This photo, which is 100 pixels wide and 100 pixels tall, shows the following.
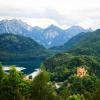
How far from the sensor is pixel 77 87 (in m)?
136

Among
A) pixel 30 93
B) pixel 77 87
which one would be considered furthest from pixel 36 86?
pixel 77 87

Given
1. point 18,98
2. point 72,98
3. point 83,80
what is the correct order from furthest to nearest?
point 83,80 → point 72,98 → point 18,98

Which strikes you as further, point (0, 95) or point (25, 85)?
point (25, 85)

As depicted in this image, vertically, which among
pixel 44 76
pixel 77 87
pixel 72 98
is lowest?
pixel 77 87

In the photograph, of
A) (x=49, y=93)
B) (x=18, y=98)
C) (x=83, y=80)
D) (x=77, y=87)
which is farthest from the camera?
(x=83, y=80)

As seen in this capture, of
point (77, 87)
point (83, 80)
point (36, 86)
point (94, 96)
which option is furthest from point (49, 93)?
point (83, 80)

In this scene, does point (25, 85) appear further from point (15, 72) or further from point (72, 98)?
point (72, 98)

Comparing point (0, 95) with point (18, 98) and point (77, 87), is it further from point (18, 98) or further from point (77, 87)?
point (77, 87)

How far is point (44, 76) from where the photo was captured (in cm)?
6109

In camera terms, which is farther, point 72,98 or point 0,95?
point 72,98

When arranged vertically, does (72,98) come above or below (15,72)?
below

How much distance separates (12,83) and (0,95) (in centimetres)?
310

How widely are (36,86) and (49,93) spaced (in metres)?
2.32

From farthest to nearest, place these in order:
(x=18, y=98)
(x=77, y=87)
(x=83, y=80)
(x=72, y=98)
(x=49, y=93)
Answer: (x=83, y=80)
(x=77, y=87)
(x=72, y=98)
(x=49, y=93)
(x=18, y=98)
